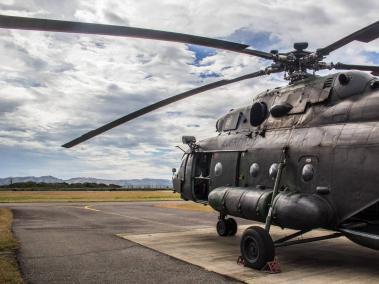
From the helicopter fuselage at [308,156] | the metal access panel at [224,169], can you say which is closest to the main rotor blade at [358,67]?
the helicopter fuselage at [308,156]

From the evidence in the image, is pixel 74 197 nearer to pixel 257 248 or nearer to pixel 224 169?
pixel 224 169

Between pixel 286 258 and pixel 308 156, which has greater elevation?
pixel 308 156

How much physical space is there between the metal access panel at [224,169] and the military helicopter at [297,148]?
1.2 inches

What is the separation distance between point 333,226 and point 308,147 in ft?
6.05

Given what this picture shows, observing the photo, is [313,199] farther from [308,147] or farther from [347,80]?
[347,80]

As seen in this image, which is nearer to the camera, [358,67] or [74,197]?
[358,67]

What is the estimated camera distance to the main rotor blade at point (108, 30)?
709cm

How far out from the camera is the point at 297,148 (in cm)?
1008

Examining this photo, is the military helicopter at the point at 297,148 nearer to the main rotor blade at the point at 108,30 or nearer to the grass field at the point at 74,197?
the main rotor blade at the point at 108,30

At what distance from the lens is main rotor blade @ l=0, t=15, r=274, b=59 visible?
7.09m

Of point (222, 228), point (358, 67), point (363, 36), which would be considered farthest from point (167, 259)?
point (358, 67)

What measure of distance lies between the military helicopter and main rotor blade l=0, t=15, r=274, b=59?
0.05 ft

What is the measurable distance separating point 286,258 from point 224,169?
10.4ft

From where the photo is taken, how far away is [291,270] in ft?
30.5
